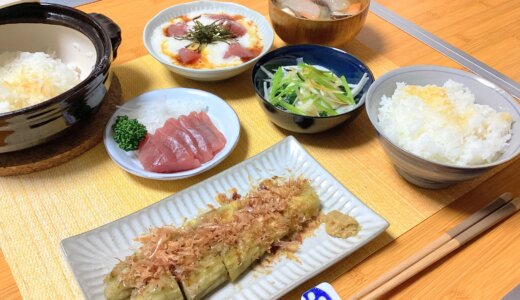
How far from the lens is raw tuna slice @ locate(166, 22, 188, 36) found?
204 centimetres

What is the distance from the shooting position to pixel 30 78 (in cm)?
156

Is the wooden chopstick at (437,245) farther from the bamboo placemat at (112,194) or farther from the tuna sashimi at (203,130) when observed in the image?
the tuna sashimi at (203,130)

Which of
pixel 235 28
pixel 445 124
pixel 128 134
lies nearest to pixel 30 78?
pixel 128 134

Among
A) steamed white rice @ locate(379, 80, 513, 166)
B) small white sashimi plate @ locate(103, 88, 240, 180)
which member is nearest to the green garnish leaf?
small white sashimi plate @ locate(103, 88, 240, 180)

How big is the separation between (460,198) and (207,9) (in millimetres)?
1540

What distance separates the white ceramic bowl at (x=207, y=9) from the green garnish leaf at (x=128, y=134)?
377 millimetres

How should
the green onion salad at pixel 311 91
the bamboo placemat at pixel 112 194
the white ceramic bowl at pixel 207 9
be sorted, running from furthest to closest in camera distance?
the white ceramic bowl at pixel 207 9 → the green onion salad at pixel 311 91 → the bamboo placemat at pixel 112 194

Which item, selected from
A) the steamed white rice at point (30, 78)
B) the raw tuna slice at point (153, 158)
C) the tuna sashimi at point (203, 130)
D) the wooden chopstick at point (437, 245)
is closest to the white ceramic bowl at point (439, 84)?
the wooden chopstick at point (437, 245)

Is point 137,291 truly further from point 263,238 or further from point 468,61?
point 468,61

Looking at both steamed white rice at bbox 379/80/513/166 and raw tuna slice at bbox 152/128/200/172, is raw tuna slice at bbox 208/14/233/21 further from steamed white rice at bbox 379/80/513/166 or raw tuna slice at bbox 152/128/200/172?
steamed white rice at bbox 379/80/513/166

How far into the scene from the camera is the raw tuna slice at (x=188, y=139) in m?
1.54

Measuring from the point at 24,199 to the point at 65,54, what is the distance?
67cm

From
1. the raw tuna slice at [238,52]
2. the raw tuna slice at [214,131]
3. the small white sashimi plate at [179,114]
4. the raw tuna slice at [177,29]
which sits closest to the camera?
the small white sashimi plate at [179,114]

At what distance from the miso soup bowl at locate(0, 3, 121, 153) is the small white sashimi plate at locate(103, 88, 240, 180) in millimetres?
136
